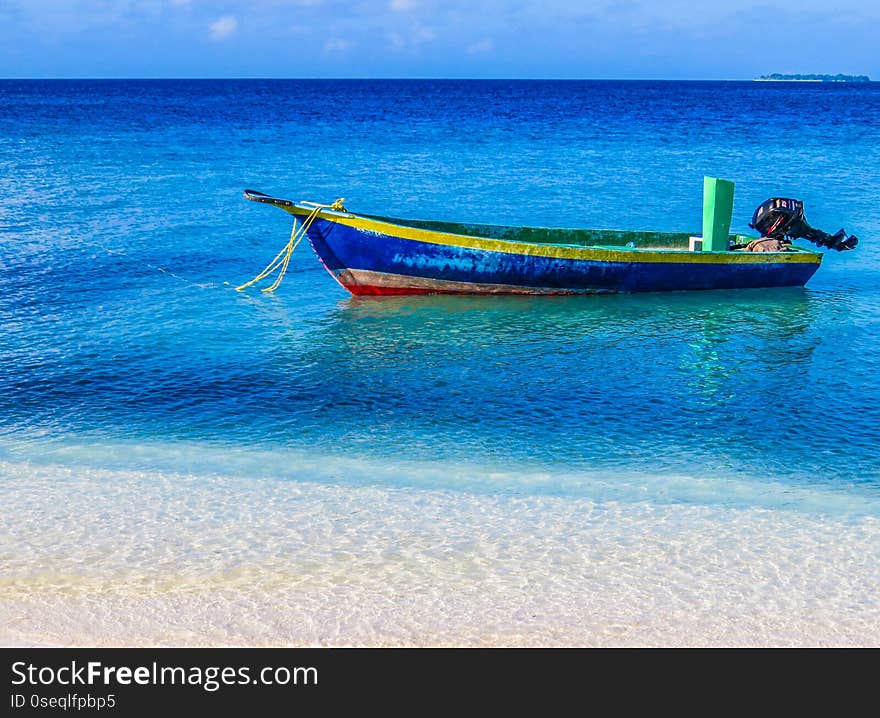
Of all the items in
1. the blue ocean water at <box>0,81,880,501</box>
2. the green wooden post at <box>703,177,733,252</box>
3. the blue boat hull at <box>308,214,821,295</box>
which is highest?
the green wooden post at <box>703,177,733,252</box>

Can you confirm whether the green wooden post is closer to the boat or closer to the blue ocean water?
the boat

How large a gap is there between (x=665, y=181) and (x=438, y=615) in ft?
103

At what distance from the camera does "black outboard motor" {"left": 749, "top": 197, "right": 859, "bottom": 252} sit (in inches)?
733

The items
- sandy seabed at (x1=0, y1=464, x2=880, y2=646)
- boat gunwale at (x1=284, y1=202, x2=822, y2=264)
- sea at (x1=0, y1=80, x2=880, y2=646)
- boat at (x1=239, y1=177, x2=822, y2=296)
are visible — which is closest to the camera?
sandy seabed at (x1=0, y1=464, x2=880, y2=646)

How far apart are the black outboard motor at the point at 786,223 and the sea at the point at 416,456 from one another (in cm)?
104

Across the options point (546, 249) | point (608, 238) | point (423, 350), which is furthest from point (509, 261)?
point (608, 238)

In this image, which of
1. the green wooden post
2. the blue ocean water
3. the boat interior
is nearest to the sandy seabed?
the blue ocean water

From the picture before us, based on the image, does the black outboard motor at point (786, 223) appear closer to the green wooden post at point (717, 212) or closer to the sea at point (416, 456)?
the green wooden post at point (717, 212)

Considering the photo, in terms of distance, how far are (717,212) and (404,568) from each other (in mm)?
12304

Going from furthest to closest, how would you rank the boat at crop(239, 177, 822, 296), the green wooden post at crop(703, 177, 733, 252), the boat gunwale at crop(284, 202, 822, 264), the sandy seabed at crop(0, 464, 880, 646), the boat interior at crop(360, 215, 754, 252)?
the boat interior at crop(360, 215, 754, 252), the green wooden post at crop(703, 177, 733, 252), the boat at crop(239, 177, 822, 296), the boat gunwale at crop(284, 202, 822, 264), the sandy seabed at crop(0, 464, 880, 646)

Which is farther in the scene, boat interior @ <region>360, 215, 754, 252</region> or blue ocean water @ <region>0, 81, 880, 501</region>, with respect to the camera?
boat interior @ <region>360, 215, 754, 252</region>

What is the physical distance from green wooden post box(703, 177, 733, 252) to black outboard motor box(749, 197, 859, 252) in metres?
0.81

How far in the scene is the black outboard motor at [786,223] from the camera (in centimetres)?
1861

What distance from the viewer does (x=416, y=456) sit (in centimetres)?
1071
